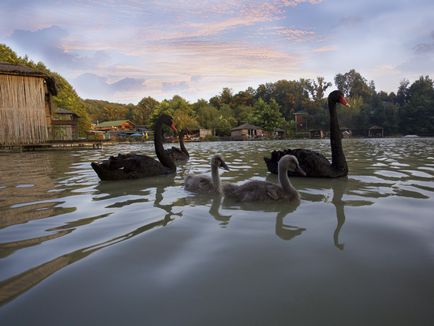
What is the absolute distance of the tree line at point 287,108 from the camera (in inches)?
2012

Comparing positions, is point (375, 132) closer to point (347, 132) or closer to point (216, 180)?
point (347, 132)

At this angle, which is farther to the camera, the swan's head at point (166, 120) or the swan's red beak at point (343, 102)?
the swan's head at point (166, 120)

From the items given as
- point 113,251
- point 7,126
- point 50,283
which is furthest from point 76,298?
point 7,126

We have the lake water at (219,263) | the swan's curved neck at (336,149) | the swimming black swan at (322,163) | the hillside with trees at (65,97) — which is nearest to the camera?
the lake water at (219,263)

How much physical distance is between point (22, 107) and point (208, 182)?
1885 cm

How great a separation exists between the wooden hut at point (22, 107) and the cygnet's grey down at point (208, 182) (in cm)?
1802

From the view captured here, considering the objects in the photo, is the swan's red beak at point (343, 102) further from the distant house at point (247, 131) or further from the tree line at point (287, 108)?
the distant house at point (247, 131)

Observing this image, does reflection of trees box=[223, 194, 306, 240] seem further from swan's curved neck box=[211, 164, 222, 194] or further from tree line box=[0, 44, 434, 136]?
tree line box=[0, 44, 434, 136]

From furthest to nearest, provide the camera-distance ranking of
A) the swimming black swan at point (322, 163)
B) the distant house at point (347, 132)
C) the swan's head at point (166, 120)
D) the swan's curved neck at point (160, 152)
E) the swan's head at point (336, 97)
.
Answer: the distant house at point (347, 132) < the swan's head at point (166, 120) < the swan's curved neck at point (160, 152) < the swan's head at point (336, 97) < the swimming black swan at point (322, 163)

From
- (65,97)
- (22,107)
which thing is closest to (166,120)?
(22,107)

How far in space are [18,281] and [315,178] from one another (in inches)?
178

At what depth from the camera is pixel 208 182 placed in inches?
169

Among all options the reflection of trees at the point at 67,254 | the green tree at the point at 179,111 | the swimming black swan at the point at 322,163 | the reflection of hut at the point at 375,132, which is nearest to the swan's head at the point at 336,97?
the swimming black swan at the point at 322,163

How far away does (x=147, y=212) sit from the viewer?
3.26m
